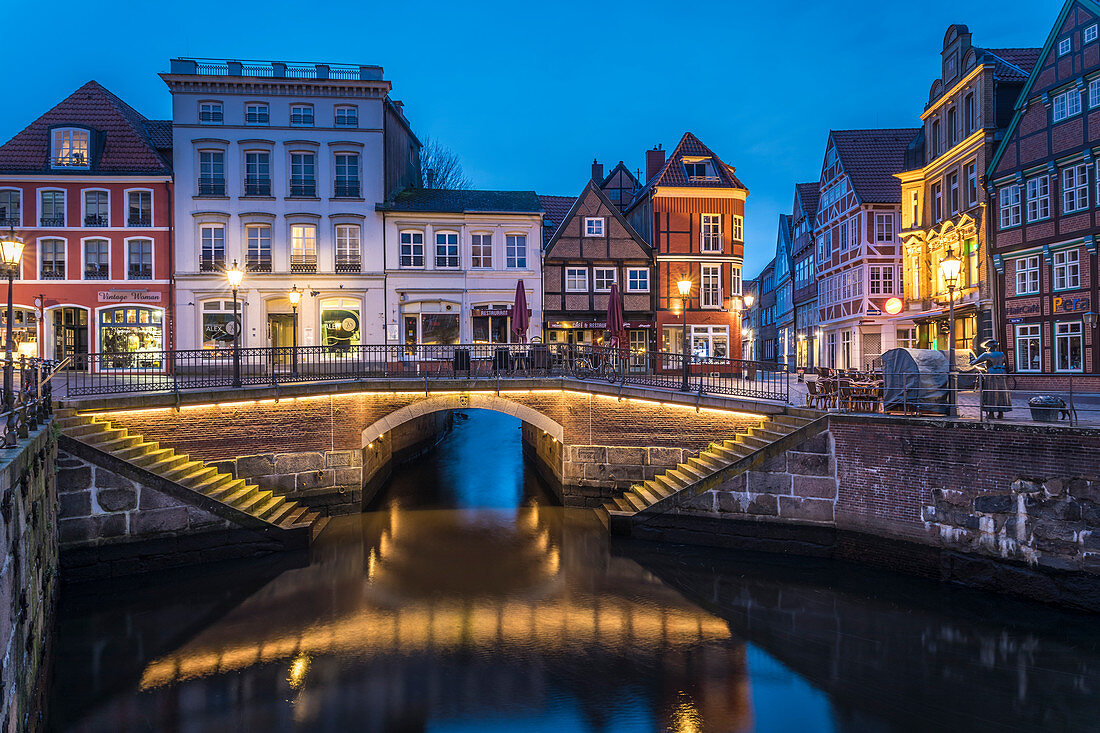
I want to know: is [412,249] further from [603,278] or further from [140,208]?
[140,208]

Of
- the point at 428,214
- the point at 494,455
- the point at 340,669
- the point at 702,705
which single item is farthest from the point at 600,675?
the point at 428,214

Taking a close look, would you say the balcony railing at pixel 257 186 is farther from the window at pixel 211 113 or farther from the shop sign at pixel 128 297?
the shop sign at pixel 128 297

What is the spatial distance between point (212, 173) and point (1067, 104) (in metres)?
31.4

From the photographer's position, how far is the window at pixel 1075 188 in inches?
840

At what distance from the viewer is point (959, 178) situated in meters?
26.6

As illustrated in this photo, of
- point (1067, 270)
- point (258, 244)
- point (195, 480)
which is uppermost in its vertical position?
point (258, 244)

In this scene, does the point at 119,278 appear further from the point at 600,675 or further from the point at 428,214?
the point at 600,675

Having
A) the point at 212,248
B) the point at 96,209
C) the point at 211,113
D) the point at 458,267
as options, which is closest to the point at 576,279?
the point at 458,267

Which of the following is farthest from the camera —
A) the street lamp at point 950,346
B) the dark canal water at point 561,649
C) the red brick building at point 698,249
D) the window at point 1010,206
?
the red brick building at point 698,249

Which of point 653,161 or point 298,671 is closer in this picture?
point 298,671

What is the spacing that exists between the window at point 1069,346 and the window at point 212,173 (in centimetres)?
3134

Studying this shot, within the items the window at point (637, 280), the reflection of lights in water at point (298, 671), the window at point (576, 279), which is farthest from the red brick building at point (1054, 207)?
the reflection of lights in water at point (298, 671)

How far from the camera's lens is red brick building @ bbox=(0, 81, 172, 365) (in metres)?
25.7

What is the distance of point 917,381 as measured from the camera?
45.3ft
